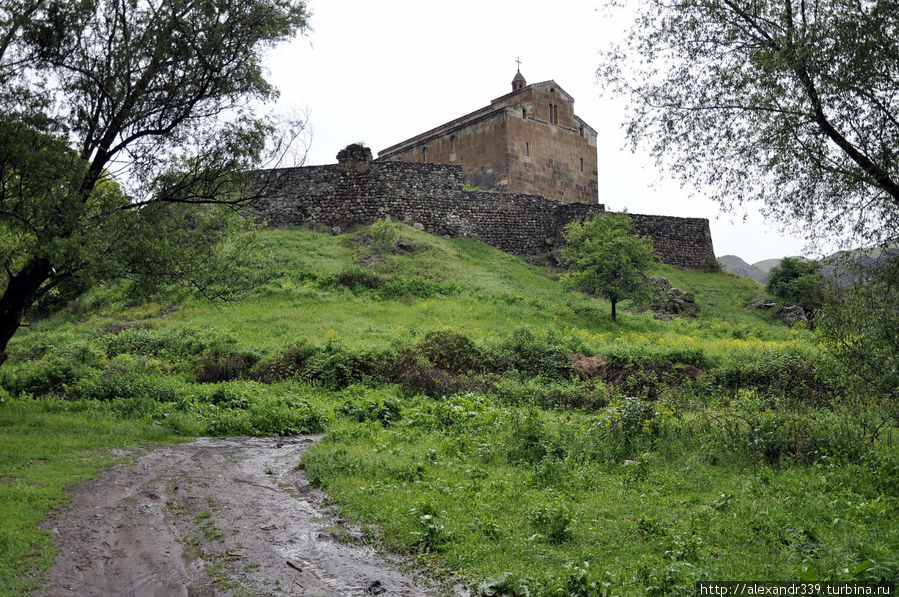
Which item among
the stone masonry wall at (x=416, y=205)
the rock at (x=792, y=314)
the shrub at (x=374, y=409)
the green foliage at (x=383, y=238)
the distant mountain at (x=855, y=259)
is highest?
the stone masonry wall at (x=416, y=205)

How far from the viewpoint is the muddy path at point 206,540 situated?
5.86 meters

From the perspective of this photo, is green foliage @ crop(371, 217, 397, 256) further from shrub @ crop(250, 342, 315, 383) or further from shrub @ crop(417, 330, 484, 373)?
shrub @ crop(250, 342, 315, 383)

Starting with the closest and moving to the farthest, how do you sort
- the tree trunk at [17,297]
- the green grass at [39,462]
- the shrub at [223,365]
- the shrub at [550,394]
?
the green grass at [39,462]
the tree trunk at [17,297]
the shrub at [550,394]
the shrub at [223,365]

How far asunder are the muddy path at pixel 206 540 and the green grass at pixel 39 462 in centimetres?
19

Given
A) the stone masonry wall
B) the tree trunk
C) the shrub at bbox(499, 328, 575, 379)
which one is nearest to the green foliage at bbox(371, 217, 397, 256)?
the stone masonry wall

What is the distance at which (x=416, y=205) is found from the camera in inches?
1265

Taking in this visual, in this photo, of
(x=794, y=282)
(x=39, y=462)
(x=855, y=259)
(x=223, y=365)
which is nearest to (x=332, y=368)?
(x=223, y=365)

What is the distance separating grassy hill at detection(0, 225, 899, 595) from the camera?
6.41 m

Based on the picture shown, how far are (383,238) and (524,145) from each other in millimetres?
15805

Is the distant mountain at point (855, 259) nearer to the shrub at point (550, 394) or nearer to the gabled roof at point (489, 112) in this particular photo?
the shrub at point (550, 394)

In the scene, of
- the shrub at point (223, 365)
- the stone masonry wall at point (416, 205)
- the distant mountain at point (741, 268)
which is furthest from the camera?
the distant mountain at point (741, 268)

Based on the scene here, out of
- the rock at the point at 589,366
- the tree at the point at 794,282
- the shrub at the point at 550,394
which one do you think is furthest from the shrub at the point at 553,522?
the tree at the point at 794,282

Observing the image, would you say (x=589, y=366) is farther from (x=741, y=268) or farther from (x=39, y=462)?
(x=741, y=268)

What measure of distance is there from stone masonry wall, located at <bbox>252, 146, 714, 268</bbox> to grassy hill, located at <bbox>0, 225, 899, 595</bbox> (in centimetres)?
398
